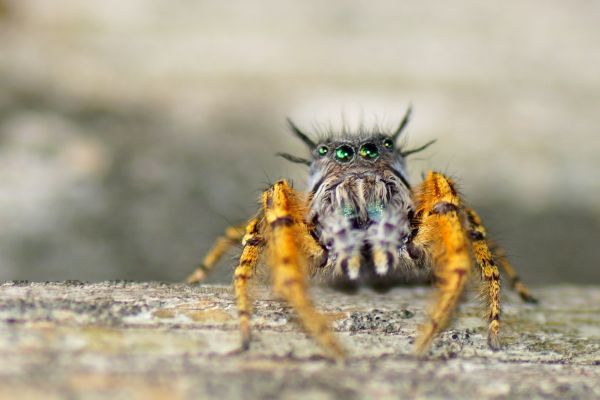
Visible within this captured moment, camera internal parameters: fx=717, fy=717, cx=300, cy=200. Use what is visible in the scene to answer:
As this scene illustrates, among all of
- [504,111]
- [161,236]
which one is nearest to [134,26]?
[161,236]

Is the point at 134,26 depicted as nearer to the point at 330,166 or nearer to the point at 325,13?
the point at 325,13

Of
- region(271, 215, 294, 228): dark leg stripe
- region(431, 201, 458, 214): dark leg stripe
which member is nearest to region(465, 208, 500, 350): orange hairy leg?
region(431, 201, 458, 214): dark leg stripe

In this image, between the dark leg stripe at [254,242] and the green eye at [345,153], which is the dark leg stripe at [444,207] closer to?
the green eye at [345,153]

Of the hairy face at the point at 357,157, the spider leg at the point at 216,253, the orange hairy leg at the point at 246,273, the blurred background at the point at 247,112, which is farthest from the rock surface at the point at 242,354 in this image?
the blurred background at the point at 247,112

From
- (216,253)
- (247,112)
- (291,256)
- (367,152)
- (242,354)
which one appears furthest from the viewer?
(247,112)

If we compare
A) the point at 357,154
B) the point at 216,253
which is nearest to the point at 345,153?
the point at 357,154

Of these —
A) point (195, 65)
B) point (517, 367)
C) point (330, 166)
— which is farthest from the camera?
point (195, 65)

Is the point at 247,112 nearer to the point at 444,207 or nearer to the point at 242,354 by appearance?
the point at 444,207
